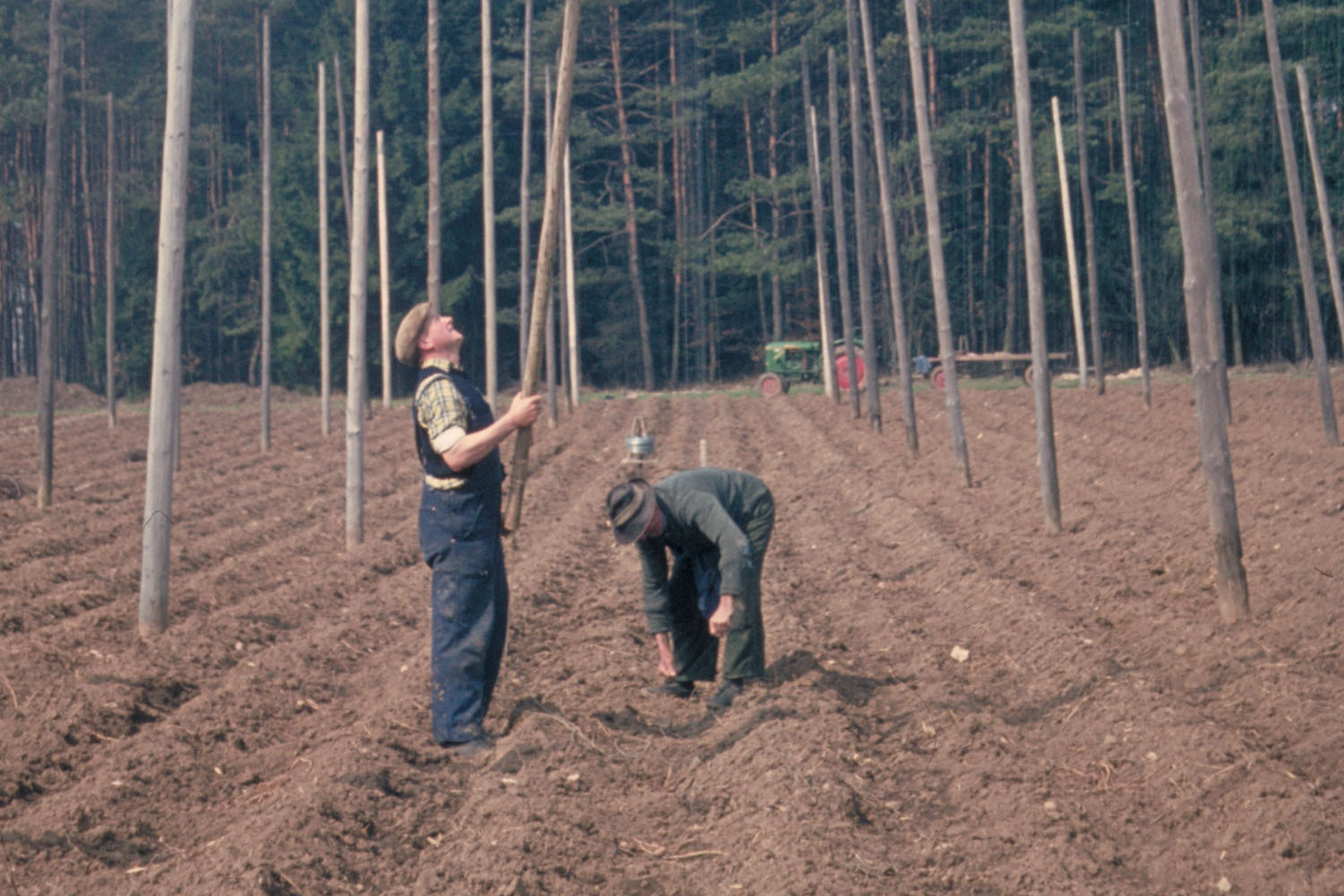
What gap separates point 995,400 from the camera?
2650 centimetres

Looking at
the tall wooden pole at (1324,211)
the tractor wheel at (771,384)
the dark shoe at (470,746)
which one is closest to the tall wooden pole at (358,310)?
the dark shoe at (470,746)

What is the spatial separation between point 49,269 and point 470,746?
1067 centimetres

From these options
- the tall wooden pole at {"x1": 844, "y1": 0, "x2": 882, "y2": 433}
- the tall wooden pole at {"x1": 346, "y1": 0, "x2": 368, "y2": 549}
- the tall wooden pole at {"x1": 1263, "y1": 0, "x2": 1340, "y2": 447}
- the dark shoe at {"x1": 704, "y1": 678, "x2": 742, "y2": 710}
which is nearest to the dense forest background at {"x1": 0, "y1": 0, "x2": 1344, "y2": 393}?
the tall wooden pole at {"x1": 844, "y1": 0, "x2": 882, "y2": 433}

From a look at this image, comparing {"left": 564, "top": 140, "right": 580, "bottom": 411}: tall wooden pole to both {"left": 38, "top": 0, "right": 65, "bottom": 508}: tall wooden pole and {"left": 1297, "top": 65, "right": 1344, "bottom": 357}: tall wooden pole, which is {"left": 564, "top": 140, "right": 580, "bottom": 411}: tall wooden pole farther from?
{"left": 1297, "top": 65, "right": 1344, "bottom": 357}: tall wooden pole

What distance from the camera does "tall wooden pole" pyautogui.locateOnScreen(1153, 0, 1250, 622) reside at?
23.8ft

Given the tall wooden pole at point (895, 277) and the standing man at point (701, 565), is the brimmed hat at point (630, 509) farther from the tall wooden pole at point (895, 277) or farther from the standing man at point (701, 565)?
the tall wooden pole at point (895, 277)

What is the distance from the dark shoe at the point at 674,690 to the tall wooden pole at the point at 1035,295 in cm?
501

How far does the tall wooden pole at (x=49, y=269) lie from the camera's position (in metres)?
13.3

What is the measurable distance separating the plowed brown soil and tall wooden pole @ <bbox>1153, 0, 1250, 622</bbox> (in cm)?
31

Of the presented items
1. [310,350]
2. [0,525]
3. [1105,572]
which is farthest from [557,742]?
[310,350]

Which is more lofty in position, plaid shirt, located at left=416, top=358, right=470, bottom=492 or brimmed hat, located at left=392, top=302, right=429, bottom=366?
brimmed hat, located at left=392, top=302, right=429, bottom=366

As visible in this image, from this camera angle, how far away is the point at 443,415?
17.7 ft

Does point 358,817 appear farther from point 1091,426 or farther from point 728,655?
point 1091,426

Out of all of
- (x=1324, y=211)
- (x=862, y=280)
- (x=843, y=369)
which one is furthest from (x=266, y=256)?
(x=1324, y=211)
